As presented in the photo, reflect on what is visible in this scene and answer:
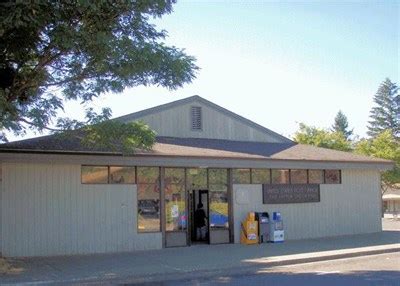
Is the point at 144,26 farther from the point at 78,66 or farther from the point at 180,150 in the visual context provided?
the point at 180,150

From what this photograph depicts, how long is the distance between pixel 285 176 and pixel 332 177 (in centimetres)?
276

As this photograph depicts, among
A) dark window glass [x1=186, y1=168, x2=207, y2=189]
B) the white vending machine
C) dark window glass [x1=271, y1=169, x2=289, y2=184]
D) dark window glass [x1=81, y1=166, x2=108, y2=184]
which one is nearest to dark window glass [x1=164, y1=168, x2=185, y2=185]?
dark window glass [x1=186, y1=168, x2=207, y2=189]

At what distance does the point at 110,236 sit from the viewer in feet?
62.1

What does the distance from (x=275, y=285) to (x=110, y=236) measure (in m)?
8.19

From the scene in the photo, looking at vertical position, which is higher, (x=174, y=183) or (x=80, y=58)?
(x=80, y=58)

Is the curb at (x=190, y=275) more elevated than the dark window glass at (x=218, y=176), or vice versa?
the dark window glass at (x=218, y=176)

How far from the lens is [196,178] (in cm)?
2130

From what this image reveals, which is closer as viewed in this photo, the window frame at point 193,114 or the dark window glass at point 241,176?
the dark window glass at point 241,176

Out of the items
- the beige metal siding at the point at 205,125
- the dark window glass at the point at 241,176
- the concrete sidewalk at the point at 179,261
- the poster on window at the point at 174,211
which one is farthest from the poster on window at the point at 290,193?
the beige metal siding at the point at 205,125

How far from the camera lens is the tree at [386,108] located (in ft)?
297

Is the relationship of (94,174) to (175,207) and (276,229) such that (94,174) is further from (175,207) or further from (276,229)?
(276,229)

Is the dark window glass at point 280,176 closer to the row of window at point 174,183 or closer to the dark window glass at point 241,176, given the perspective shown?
the row of window at point 174,183

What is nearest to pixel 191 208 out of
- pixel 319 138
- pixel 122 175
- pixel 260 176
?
pixel 260 176

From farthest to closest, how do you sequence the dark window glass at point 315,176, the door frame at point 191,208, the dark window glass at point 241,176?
the dark window glass at point 315,176 < the dark window glass at point 241,176 < the door frame at point 191,208
